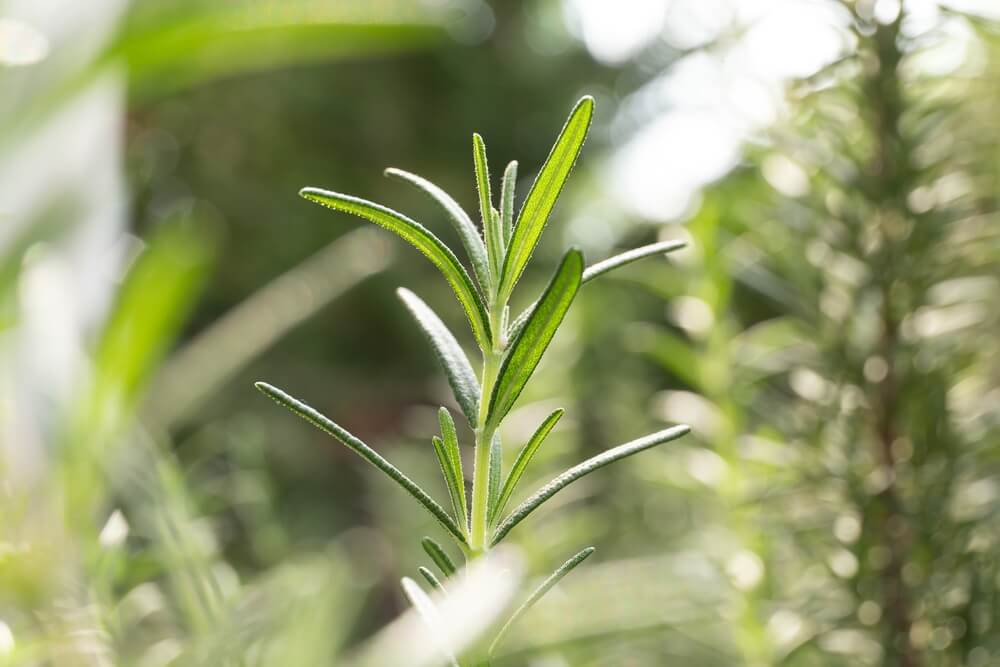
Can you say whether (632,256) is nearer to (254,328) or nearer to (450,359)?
(450,359)

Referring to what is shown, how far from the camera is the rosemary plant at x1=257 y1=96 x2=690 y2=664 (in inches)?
3.3

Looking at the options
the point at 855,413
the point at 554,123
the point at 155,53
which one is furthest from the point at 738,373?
the point at 554,123

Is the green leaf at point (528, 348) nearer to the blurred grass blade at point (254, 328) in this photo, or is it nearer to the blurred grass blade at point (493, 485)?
the blurred grass blade at point (493, 485)

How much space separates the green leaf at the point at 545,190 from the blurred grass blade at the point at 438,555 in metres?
0.03

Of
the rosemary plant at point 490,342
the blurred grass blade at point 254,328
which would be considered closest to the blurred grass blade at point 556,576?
the rosemary plant at point 490,342

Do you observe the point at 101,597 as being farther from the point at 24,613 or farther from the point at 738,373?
the point at 738,373

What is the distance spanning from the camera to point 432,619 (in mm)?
75

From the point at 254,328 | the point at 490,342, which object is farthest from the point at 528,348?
the point at 254,328

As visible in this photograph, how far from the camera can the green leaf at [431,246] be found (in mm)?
85

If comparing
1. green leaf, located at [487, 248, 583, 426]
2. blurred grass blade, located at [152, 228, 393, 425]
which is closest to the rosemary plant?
green leaf, located at [487, 248, 583, 426]

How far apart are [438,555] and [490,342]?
23 mm

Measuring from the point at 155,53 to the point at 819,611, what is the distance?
0.17 metres

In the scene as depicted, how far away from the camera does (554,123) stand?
1.87 metres

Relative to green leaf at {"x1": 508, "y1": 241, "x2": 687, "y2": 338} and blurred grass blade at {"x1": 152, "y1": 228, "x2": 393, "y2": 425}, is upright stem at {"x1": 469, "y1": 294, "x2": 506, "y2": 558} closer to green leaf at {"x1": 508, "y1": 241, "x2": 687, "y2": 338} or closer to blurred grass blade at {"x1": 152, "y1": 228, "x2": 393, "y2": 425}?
green leaf at {"x1": 508, "y1": 241, "x2": 687, "y2": 338}
